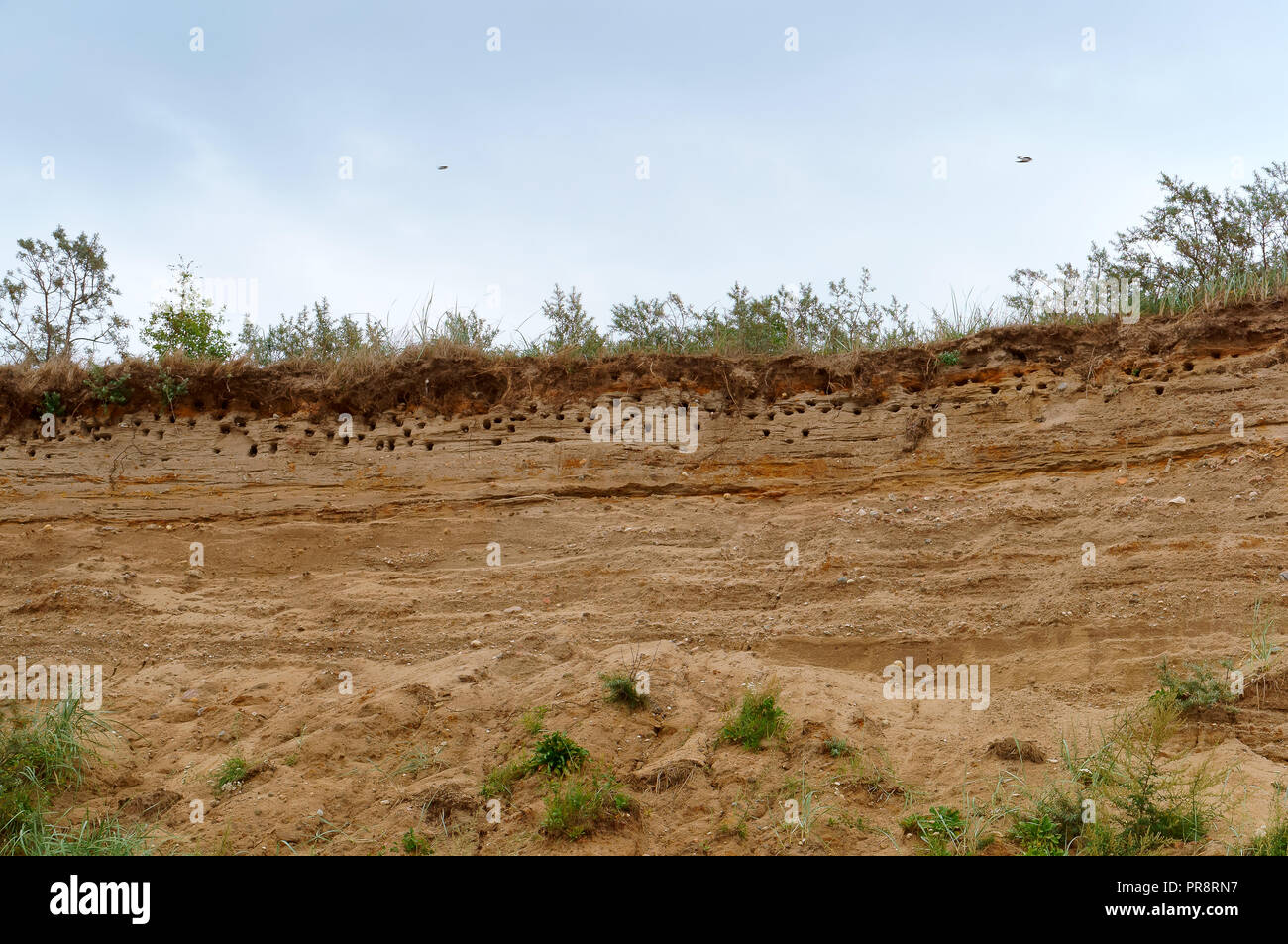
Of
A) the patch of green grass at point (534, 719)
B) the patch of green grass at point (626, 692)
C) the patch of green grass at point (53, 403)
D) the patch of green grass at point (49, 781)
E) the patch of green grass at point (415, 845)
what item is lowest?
the patch of green grass at point (415, 845)

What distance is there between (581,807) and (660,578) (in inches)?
103

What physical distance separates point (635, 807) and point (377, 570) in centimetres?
378

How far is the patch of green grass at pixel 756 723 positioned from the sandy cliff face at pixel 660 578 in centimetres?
12

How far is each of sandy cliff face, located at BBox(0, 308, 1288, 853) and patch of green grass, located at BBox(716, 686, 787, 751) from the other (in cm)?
12

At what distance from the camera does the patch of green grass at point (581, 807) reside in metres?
5.72

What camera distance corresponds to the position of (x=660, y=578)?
8.12m

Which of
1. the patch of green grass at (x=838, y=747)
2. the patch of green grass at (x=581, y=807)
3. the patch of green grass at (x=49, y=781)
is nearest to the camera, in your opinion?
the patch of green grass at (x=581, y=807)

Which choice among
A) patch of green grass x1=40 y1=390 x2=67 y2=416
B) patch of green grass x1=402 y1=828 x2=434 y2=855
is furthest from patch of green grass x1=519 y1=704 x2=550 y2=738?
patch of green grass x1=40 y1=390 x2=67 y2=416

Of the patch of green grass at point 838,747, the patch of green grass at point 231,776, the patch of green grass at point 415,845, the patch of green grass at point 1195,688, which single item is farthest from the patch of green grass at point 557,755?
the patch of green grass at point 1195,688

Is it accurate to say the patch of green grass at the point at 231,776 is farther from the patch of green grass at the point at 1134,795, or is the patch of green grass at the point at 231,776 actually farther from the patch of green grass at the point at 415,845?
the patch of green grass at the point at 1134,795

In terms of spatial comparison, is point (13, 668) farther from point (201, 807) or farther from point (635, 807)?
point (635, 807)

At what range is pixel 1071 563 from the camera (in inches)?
293

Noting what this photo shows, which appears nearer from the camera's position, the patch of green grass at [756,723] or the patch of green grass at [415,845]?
the patch of green grass at [415,845]

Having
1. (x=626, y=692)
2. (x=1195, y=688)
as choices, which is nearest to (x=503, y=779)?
(x=626, y=692)
